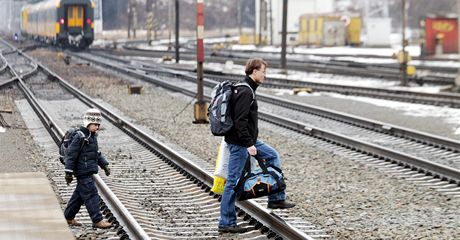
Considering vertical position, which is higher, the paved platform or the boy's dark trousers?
the paved platform

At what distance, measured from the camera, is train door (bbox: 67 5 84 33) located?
172ft

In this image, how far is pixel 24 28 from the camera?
7800 cm

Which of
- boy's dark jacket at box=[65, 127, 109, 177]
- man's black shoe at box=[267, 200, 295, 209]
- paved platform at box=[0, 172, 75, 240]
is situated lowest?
man's black shoe at box=[267, 200, 295, 209]

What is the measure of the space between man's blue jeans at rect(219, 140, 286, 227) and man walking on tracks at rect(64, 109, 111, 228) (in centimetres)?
123

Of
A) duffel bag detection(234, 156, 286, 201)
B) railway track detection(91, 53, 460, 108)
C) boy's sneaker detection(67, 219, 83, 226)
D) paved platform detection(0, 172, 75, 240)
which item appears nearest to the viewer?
paved platform detection(0, 172, 75, 240)

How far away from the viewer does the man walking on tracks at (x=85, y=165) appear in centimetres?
898

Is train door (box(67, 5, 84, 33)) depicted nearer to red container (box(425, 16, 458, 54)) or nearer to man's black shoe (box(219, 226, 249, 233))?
red container (box(425, 16, 458, 54))

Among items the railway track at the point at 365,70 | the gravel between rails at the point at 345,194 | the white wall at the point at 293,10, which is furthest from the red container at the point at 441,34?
the gravel between rails at the point at 345,194

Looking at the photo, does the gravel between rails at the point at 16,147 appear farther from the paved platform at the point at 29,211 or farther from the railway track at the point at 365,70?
the railway track at the point at 365,70

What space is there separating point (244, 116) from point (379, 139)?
845 centimetres

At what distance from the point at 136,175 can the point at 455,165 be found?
15.6 feet

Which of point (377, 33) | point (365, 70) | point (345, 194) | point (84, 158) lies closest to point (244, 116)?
point (84, 158)

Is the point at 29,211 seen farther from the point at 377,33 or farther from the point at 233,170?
the point at 377,33

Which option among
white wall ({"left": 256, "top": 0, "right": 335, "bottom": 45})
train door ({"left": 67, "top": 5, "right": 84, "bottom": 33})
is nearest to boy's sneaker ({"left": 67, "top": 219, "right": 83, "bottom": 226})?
train door ({"left": 67, "top": 5, "right": 84, "bottom": 33})
